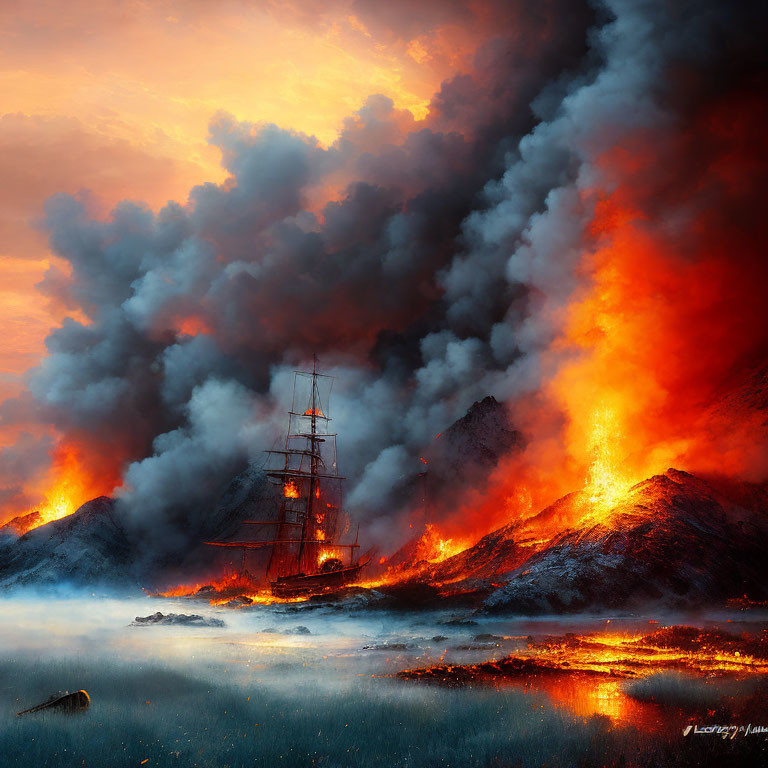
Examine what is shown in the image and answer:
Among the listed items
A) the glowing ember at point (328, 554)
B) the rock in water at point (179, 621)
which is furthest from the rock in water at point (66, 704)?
the glowing ember at point (328, 554)

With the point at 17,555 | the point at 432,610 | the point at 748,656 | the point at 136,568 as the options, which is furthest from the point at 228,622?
the point at 17,555

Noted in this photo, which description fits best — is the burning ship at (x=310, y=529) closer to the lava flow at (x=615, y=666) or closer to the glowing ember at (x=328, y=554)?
the glowing ember at (x=328, y=554)

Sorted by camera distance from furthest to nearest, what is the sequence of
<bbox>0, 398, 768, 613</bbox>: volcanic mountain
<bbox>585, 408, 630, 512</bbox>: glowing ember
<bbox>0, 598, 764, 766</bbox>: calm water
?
1. <bbox>585, 408, 630, 512</bbox>: glowing ember
2. <bbox>0, 398, 768, 613</bbox>: volcanic mountain
3. <bbox>0, 598, 764, 766</bbox>: calm water

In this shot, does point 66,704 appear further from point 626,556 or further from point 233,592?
point 233,592

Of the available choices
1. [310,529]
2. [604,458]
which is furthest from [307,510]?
[604,458]

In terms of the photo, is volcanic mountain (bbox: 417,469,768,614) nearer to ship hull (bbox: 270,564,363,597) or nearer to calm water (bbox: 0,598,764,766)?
calm water (bbox: 0,598,764,766)

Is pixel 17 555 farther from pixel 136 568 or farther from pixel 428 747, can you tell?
pixel 428 747

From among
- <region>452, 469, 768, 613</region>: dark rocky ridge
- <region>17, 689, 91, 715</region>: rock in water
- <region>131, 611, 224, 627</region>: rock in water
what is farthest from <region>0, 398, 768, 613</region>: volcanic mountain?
<region>17, 689, 91, 715</region>: rock in water

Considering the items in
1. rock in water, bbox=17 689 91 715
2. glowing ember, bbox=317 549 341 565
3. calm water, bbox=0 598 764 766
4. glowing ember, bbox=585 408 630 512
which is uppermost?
glowing ember, bbox=585 408 630 512
